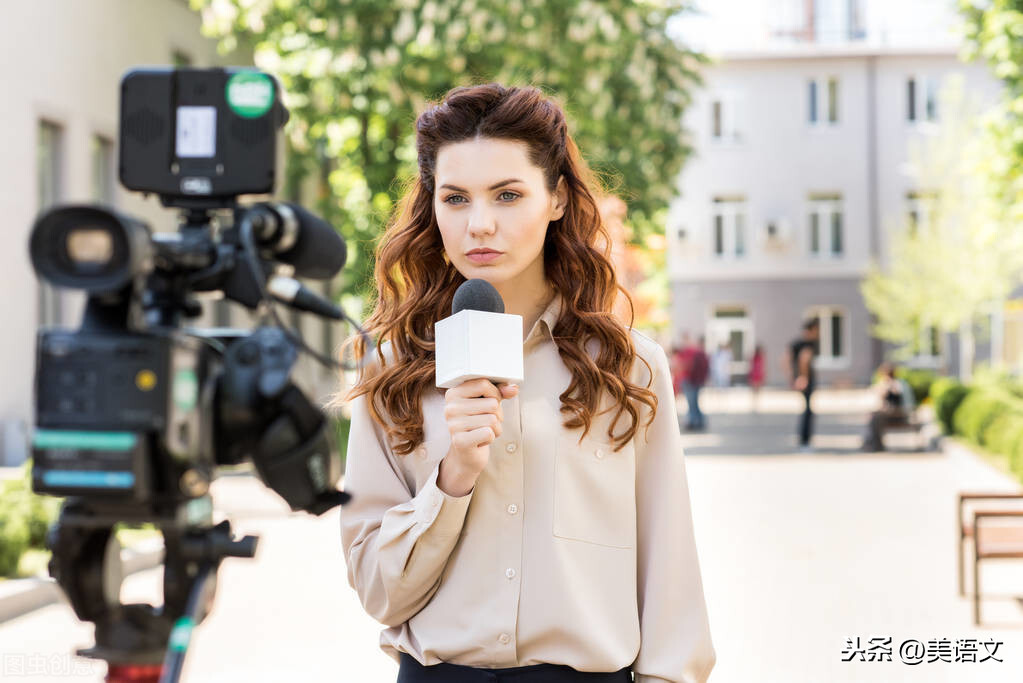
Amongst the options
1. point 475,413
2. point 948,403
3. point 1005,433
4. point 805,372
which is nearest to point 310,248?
point 475,413

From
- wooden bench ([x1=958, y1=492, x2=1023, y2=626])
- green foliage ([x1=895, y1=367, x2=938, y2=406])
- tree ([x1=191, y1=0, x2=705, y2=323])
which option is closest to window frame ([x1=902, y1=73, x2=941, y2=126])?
green foliage ([x1=895, y1=367, x2=938, y2=406])

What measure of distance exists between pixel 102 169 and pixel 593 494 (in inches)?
646

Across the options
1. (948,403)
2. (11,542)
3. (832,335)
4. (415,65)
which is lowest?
(11,542)

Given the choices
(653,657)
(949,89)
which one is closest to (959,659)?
(653,657)

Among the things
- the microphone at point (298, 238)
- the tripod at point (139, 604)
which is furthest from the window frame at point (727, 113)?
the tripod at point (139, 604)

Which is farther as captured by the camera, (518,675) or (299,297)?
(518,675)

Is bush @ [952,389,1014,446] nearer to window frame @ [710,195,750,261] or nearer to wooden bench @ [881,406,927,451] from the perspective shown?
wooden bench @ [881,406,927,451]

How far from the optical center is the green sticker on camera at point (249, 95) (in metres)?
1.78

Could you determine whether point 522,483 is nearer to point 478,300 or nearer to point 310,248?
point 478,300

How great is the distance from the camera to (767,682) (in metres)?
6.67

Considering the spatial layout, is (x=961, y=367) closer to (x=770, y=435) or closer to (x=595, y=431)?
(x=770, y=435)

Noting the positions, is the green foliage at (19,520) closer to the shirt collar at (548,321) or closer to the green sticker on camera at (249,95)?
the shirt collar at (548,321)

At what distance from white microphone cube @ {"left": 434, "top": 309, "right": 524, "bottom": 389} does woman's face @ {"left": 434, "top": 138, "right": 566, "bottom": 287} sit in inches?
15.2

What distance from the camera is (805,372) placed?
66.7 ft
